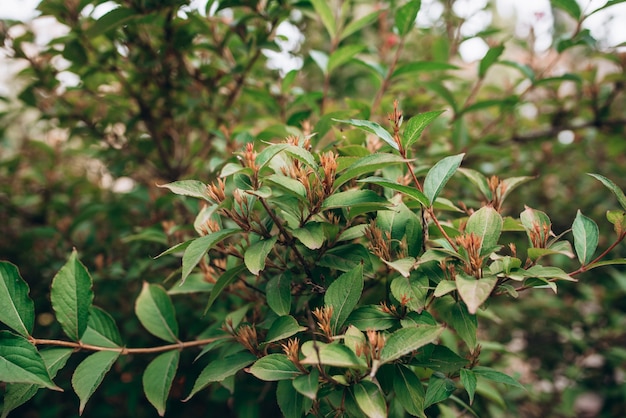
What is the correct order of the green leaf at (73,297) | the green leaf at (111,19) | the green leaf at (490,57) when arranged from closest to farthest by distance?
the green leaf at (73,297) → the green leaf at (111,19) → the green leaf at (490,57)

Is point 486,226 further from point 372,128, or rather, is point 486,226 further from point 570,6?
point 570,6

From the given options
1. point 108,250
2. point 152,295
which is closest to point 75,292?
point 152,295

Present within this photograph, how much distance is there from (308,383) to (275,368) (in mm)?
84

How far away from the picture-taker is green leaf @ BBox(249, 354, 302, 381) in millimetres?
717

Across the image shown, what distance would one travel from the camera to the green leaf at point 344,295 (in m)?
0.77

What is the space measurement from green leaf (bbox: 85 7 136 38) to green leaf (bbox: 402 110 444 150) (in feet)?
3.03

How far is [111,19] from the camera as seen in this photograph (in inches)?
48.1

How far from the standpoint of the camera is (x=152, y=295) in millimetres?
1049

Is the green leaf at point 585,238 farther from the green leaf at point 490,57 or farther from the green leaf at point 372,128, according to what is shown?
the green leaf at point 490,57

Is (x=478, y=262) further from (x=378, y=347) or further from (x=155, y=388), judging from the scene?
(x=155, y=388)

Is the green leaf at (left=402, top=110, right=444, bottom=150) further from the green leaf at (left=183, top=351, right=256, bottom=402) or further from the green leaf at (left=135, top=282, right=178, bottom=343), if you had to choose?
the green leaf at (left=135, top=282, right=178, bottom=343)

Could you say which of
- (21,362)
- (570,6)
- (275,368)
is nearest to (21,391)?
(21,362)

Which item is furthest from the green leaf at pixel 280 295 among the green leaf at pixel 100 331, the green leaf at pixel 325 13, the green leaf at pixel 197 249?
the green leaf at pixel 325 13

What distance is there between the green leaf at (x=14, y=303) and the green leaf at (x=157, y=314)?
23cm
